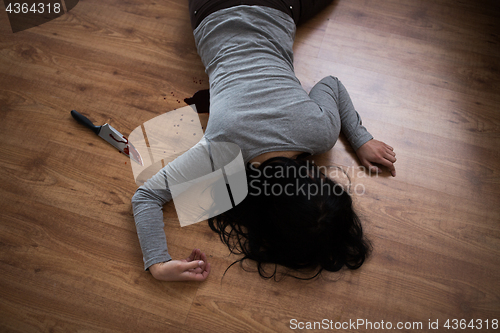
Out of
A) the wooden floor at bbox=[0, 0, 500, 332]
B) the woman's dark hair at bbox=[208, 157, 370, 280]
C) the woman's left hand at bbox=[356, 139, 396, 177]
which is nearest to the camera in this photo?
the woman's dark hair at bbox=[208, 157, 370, 280]

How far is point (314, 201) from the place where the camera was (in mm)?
638

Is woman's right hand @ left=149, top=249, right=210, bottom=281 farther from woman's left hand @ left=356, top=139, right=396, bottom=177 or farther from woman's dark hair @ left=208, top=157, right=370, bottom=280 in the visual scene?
woman's left hand @ left=356, top=139, right=396, bottom=177

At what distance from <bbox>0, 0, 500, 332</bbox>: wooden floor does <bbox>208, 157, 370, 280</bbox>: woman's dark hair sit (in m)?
0.04

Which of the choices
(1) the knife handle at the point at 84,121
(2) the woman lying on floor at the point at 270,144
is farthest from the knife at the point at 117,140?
(2) the woman lying on floor at the point at 270,144

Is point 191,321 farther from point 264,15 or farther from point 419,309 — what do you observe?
point 264,15

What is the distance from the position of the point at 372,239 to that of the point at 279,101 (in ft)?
1.43

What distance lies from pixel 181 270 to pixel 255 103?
0.43m

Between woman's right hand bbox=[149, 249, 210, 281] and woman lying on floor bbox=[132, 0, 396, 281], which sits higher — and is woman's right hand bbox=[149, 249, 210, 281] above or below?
below

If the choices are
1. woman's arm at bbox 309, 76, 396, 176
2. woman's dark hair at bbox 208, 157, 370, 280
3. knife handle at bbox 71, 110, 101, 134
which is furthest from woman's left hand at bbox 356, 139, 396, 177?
knife handle at bbox 71, 110, 101, 134

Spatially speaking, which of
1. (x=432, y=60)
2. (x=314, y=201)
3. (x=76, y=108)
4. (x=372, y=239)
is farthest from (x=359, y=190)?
(x=76, y=108)

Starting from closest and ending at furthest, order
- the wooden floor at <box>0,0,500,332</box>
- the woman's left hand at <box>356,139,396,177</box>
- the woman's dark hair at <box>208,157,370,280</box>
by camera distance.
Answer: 1. the woman's dark hair at <box>208,157,370,280</box>
2. the wooden floor at <box>0,0,500,332</box>
3. the woman's left hand at <box>356,139,396,177</box>

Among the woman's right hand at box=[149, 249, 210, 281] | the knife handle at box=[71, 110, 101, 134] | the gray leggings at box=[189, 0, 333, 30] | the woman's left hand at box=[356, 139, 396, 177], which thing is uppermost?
the gray leggings at box=[189, 0, 333, 30]

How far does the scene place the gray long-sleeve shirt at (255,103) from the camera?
27.5 inches

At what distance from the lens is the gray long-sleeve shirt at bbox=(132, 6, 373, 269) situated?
0.70 m
